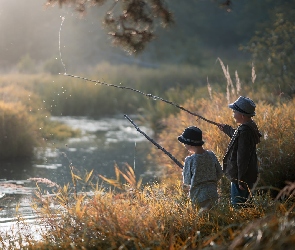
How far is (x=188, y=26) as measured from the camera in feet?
123

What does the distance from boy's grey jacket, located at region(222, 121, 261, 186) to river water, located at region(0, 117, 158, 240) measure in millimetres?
2292

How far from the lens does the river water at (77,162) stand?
902cm

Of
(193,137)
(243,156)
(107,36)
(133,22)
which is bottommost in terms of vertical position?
(107,36)

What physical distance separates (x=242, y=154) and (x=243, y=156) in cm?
2

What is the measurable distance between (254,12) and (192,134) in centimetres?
3009

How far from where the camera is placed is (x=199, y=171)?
5.66 m

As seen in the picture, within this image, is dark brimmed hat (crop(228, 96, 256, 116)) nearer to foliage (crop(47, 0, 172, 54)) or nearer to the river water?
foliage (crop(47, 0, 172, 54))

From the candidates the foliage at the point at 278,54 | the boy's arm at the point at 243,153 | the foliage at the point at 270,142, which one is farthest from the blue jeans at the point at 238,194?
the foliage at the point at 278,54

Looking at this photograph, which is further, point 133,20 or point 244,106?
point 133,20

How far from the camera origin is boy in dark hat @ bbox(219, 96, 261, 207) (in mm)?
6023

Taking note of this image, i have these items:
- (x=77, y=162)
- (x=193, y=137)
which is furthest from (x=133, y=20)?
(x=77, y=162)

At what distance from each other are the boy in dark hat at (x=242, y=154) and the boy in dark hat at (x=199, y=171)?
0.35 meters

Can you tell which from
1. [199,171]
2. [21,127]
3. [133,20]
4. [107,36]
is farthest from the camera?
[107,36]

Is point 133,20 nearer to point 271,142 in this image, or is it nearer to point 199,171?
point 199,171
